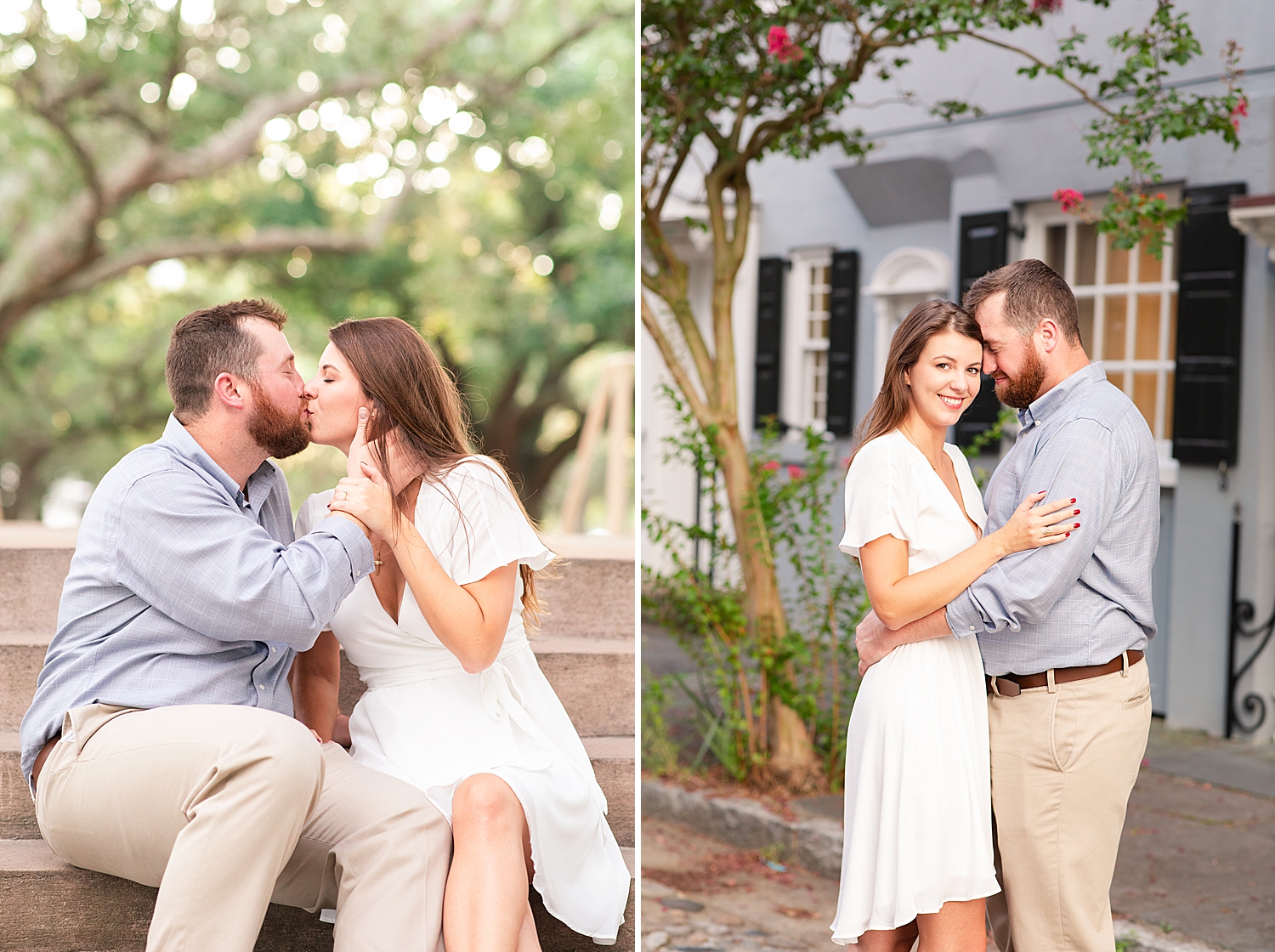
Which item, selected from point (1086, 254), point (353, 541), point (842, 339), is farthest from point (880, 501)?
point (842, 339)

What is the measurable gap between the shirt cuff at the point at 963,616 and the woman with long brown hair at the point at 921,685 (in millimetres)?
24

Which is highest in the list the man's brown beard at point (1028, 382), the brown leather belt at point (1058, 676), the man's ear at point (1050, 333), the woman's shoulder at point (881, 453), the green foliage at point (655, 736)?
the man's ear at point (1050, 333)

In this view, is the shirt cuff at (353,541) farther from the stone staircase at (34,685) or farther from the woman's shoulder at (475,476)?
the stone staircase at (34,685)

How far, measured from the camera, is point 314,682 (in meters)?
3.30

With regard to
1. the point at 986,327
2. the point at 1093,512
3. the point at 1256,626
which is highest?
the point at 986,327

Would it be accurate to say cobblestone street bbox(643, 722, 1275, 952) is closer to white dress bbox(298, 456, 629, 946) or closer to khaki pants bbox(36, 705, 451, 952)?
white dress bbox(298, 456, 629, 946)

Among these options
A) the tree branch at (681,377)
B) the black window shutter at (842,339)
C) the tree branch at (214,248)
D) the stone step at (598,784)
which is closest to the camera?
the stone step at (598,784)

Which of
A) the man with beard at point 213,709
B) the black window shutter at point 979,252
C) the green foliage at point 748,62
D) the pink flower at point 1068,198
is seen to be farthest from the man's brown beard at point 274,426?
the black window shutter at point 979,252

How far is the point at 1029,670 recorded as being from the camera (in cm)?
280

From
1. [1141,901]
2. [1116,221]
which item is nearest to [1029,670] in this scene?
[1141,901]

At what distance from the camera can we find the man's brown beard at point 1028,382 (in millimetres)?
2906

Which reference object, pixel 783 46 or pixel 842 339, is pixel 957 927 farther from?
pixel 842 339

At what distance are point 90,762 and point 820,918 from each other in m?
2.86

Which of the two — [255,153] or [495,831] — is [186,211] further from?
[495,831]
